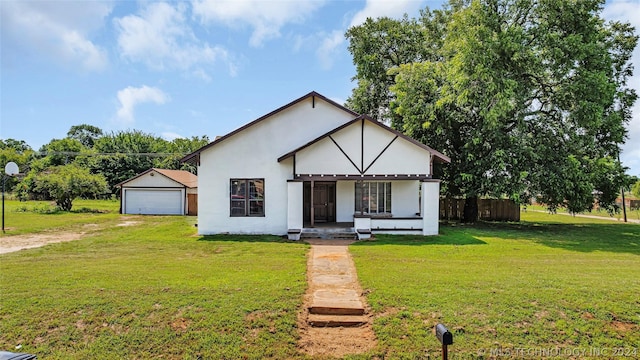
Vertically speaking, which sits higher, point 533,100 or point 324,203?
point 533,100

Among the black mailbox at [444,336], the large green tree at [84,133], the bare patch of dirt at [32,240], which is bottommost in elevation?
the bare patch of dirt at [32,240]

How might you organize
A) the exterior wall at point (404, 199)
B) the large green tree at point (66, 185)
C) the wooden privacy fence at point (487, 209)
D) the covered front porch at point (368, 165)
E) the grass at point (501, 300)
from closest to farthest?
the grass at point (501, 300) → the covered front porch at point (368, 165) → the exterior wall at point (404, 199) → the wooden privacy fence at point (487, 209) → the large green tree at point (66, 185)

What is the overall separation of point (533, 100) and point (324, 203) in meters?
12.4

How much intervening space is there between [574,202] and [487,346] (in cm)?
1649

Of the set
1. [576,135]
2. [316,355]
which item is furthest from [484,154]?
[316,355]

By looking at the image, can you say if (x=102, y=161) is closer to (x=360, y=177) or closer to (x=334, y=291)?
(x=360, y=177)

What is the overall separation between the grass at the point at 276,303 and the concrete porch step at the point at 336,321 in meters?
0.30

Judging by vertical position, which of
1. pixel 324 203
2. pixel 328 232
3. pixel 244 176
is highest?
pixel 244 176

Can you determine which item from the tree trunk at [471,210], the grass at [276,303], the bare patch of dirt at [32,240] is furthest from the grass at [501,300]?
the bare patch of dirt at [32,240]

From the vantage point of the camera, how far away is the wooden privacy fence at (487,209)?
2288 centimetres

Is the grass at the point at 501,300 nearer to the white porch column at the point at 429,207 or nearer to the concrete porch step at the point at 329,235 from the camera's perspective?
the concrete porch step at the point at 329,235

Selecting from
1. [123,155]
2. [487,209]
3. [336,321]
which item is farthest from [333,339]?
[123,155]

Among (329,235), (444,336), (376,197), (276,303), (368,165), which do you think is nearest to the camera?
(444,336)

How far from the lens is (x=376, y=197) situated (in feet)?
56.1
